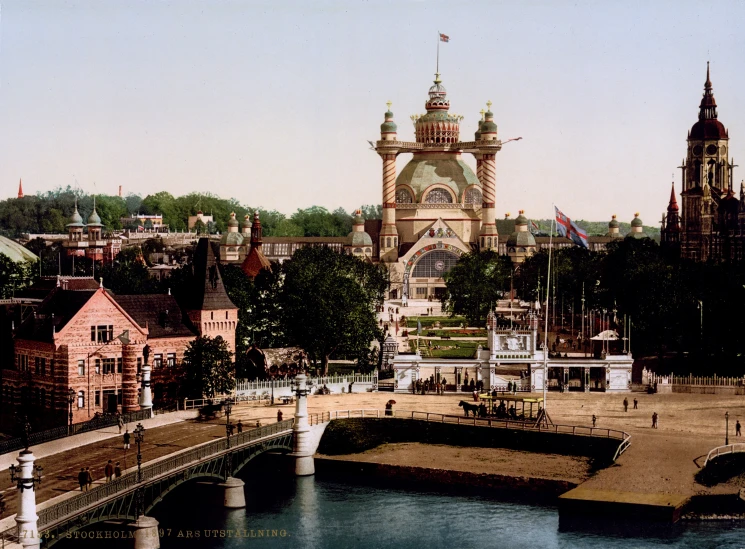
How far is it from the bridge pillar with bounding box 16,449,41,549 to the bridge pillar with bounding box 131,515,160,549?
30.7 ft

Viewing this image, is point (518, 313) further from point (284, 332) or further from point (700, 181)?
point (700, 181)

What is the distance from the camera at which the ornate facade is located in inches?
6880

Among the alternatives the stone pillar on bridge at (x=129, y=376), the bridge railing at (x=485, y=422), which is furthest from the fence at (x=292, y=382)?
the stone pillar on bridge at (x=129, y=376)

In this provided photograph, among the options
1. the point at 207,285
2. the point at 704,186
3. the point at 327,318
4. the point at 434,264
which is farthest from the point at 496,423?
the point at 434,264

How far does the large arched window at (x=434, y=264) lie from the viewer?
195875mm

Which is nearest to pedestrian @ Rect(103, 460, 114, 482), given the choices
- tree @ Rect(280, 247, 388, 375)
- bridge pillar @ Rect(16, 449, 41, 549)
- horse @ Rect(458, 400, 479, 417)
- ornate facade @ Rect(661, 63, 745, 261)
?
bridge pillar @ Rect(16, 449, 41, 549)

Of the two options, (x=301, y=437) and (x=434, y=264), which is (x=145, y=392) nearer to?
(x=301, y=437)

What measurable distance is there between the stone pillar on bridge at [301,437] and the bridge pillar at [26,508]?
2875 centimetres

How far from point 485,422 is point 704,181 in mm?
102815

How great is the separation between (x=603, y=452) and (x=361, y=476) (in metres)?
14.2

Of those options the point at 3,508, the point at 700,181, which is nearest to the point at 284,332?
the point at 3,508

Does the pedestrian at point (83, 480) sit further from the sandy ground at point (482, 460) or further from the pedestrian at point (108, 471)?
the sandy ground at point (482, 460)

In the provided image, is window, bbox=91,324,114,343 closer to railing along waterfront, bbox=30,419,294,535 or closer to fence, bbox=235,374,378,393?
fence, bbox=235,374,378,393

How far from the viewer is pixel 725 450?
259 ft
